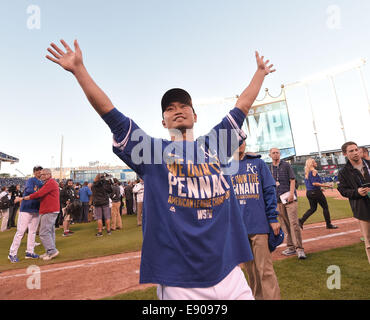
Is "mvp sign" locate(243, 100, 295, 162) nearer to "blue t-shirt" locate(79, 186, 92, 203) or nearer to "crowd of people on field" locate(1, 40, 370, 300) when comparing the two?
"blue t-shirt" locate(79, 186, 92, 203)

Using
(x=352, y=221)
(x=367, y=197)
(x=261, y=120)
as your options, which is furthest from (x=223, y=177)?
(x=261, y=120)

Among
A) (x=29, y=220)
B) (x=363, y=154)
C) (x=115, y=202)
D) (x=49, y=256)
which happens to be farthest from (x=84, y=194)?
(x=363, y=154)

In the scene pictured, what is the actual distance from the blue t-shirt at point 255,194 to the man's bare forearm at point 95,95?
2.33 m

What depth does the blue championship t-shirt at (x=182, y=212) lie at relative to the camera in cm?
127

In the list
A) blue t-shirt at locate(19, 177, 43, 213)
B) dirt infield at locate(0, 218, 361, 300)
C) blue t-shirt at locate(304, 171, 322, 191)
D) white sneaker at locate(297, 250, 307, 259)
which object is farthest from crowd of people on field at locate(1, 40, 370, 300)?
blue t-shirt at locate(19, 177, 43, 213)

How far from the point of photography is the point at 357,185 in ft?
12.5

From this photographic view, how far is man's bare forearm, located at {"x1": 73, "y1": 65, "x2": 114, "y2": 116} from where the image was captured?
4.14 ft

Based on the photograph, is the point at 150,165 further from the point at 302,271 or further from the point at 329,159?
the point at 329,159

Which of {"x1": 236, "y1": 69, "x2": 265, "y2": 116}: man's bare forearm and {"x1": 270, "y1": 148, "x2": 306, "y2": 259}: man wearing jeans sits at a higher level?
{"x1": 236, "y1": 69, "x2": 265, "y2": 116}: man's bare forearm

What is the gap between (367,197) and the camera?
371cm

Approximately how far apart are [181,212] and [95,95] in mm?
852

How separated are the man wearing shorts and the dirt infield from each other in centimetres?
298

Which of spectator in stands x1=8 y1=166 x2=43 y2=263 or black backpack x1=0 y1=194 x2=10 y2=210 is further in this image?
black backpack x1=0 y1=194 x2=10 y2=210

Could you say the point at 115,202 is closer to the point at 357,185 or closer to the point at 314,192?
the point at 314,192
